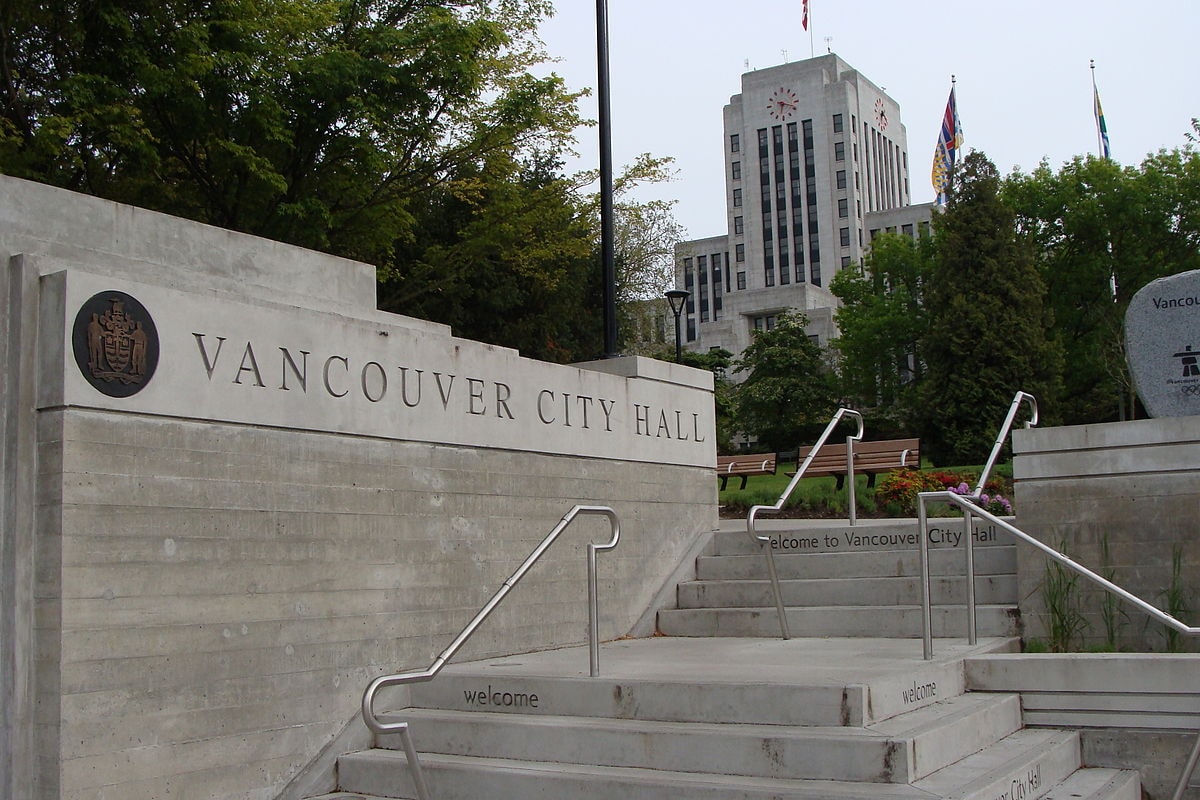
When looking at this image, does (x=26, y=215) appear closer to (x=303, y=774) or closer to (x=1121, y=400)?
(x=303, y=774)

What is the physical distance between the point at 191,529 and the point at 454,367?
233 centimetres

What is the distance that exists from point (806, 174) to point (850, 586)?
107855mm

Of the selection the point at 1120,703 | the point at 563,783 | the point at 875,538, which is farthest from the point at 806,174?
the point at 563,783

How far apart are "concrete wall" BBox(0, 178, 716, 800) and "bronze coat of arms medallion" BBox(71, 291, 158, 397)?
0.05 m

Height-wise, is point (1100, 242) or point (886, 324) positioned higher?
point (1100, 242)

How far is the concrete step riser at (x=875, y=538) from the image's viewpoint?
29.6ft

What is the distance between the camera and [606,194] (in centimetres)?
1047

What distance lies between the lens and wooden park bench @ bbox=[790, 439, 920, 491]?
1675 centimetres

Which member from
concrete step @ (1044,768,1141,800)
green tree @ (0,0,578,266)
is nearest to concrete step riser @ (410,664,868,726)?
concrete step @ (1044,768,1141,800)

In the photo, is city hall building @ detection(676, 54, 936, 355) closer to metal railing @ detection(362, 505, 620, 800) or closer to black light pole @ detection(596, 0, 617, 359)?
black light pole @ detection(596, 0, 617, 359)

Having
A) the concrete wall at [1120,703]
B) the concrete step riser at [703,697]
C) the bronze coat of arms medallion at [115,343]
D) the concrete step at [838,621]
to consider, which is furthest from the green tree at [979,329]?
the bronze coat of arms medallion at [115,343]

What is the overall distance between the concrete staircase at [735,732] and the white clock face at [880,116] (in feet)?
376

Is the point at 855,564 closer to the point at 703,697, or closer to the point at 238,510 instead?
the point at 703,697

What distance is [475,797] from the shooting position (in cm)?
601
